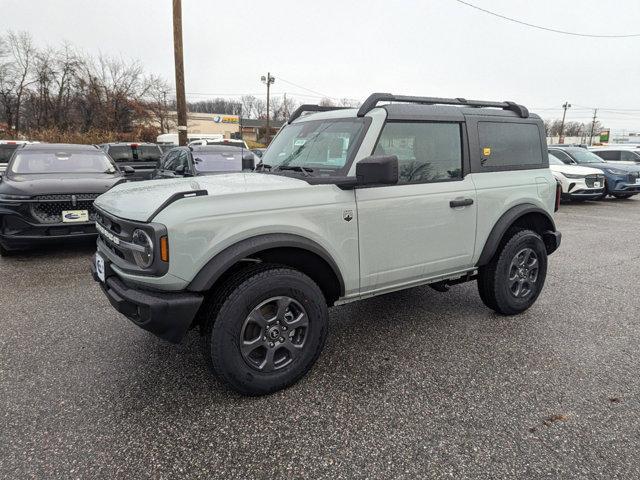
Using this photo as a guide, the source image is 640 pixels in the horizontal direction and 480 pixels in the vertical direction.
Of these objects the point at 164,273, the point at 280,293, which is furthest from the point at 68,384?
the point at 280,293

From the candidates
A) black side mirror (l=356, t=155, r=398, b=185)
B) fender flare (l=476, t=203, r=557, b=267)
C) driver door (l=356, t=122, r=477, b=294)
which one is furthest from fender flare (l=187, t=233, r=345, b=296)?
fender flare (l=476, t=203, r=557, b=267)

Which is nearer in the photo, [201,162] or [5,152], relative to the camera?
[201,162]

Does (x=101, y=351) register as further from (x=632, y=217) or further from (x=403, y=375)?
(x=632, y=217)

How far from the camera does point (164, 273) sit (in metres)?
2.35

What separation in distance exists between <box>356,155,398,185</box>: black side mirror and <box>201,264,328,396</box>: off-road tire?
76 cm

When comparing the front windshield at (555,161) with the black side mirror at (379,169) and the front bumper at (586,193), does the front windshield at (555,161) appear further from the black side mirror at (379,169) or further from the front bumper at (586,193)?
the black side mirror at (379,169)

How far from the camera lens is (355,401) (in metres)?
2.64

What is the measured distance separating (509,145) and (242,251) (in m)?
2.72

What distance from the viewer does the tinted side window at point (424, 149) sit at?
10.3 ft

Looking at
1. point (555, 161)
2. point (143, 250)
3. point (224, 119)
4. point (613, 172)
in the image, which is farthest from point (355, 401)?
point (224, 119)

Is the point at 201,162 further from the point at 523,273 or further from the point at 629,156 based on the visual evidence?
the point at 629,156

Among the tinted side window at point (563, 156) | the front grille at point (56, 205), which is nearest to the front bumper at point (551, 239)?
the front grille at point (56, 205)

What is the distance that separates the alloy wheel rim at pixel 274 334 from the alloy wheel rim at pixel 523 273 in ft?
7.09

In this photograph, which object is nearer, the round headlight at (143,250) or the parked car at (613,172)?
the round headlight at (143,250)
